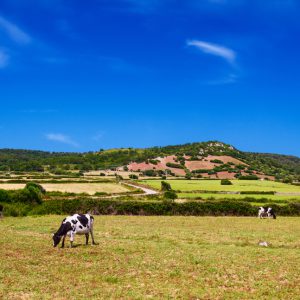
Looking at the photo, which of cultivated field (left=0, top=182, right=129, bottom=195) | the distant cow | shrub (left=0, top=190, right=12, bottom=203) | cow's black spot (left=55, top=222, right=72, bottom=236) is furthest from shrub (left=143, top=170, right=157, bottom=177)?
cow's black spot (left=55, top=222, right=72, bottom=236)

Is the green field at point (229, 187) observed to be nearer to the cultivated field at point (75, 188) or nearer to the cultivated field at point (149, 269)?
the cultivated field at point (75, 188)

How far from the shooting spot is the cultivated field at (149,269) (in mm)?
15000

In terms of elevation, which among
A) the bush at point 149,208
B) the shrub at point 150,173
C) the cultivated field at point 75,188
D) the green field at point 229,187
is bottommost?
the bush at point 149,208

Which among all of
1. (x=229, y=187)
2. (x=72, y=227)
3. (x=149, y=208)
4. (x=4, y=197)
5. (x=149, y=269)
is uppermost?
(x=229, y=187)

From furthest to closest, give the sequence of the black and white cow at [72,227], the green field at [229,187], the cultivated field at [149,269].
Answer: the green field at [229,187]
the black and white cow at [72,227]
the cultivated field at [149,269]

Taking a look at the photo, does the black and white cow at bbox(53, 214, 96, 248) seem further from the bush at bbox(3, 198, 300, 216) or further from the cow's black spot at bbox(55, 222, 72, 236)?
the bush at bbox(3, 198, 300, 216)

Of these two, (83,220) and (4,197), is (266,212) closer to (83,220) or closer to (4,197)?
(83,220)

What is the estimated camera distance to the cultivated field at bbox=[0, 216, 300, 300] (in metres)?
15.0

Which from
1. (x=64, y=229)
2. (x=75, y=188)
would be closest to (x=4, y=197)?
(x=64, y=229)

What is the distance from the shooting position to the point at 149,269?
18.6 metres

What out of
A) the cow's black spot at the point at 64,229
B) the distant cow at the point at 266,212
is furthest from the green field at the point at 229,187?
the cow's black spot at the point at 64,229

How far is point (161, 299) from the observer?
46.4ft

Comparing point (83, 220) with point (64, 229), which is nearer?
point (64, 229)

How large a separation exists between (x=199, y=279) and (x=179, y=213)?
126 ft
